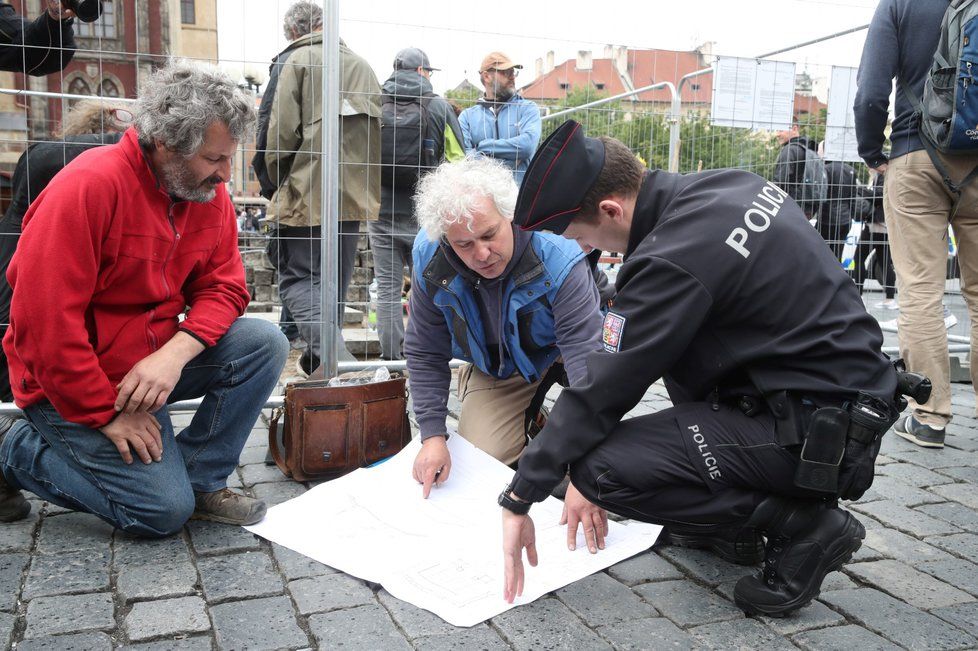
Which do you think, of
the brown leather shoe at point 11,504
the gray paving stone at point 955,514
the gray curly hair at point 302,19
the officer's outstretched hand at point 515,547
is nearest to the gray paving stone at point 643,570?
the officer's outstretched hand at point 515,547

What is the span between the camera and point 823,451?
2.06m

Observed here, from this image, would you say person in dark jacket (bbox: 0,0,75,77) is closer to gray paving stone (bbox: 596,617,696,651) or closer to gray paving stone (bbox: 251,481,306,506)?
gray paving stone (bbox: 251,481,306,506)

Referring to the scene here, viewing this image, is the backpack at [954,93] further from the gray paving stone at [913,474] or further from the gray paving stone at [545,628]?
the gray paving stone at [545,628]

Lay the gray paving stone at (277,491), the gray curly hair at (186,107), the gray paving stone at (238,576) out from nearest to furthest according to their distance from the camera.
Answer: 1. the gray paving stone at (238,576)
2. the gray curly hair at (186,107)
3. the gray paving stone at (277,491)

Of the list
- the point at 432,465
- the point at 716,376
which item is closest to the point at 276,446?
the point at 432,465

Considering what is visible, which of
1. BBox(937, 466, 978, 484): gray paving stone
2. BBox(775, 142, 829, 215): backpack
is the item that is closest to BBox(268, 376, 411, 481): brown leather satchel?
BBox(937, 466, 978, 484): gray paving stone

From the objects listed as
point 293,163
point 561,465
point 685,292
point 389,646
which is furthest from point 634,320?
point 293,163

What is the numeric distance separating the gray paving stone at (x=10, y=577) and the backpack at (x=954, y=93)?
3728 millimetres

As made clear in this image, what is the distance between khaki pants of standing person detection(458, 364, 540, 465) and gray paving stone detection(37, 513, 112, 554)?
4.28 feet

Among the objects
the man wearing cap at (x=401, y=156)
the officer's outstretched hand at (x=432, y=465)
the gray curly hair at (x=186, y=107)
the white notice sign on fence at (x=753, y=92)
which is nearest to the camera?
the gray curly hair at (x=186, y=107)

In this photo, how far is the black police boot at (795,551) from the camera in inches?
85.7

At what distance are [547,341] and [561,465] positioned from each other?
1071mm

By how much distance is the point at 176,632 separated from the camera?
2.08 meters

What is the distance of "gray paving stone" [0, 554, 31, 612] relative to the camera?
221 cm
